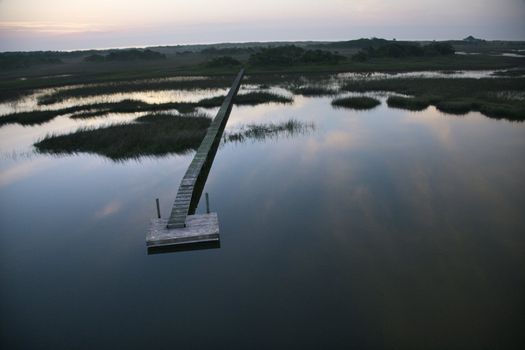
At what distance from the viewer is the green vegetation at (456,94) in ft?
75.0

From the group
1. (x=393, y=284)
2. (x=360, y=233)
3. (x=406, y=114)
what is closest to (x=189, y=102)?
(x=406, y=114)

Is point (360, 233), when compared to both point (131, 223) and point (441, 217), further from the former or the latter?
point (131, 223)

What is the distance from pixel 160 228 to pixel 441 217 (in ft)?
27.7

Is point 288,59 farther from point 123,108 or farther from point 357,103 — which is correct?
point 123,108

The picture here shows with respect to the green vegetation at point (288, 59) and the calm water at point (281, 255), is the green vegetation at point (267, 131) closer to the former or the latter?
the calm water at point (281, 255)

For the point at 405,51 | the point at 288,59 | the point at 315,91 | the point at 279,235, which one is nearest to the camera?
the point at 279,235

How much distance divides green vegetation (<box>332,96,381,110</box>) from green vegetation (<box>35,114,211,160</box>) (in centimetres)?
→ 1186

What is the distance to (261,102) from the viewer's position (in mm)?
29828

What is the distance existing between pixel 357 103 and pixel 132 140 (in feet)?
56.7

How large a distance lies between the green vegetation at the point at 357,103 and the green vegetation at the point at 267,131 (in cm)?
651

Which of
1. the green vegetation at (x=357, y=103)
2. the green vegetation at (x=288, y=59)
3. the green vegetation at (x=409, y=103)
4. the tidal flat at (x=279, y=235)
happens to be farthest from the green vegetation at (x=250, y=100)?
the green vegetation at (x=288, y=59)

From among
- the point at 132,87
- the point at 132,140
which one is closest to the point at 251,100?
the point at 132,140

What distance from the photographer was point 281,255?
9.03 m

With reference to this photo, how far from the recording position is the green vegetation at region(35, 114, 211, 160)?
57.7 feet
